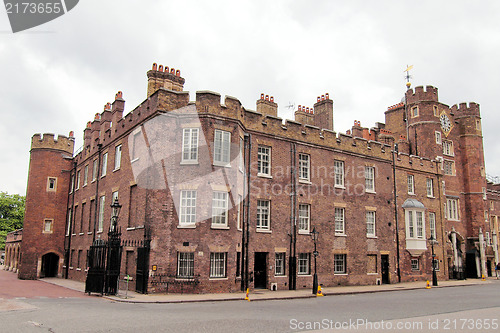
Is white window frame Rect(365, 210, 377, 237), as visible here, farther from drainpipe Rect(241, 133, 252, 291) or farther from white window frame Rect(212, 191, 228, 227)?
white window frame Rect(212, 191, 228, 227)

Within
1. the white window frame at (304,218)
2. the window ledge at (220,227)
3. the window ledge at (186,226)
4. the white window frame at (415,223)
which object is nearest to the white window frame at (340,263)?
the white window frame at (304,218)

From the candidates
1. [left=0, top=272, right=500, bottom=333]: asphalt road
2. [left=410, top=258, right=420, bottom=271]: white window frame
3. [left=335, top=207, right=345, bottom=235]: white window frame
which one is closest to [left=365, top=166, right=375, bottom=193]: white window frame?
[left=335, top=207, right=345, bottom=235]: white window frame

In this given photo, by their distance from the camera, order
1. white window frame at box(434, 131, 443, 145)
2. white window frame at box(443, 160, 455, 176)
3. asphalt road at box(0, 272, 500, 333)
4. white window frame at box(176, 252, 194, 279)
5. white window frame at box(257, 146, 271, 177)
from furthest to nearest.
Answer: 1. white window frame at box(443, 160, 455, 176)
2. white window frame at box(434, 131, 443, 145)
3. white window frame at box(257, 146, 271, 177)
4. white window frame at box(176, 252, 194, 279)
5. asphalt road at box(0, 272, 500, 333)

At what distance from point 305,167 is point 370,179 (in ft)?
21.4

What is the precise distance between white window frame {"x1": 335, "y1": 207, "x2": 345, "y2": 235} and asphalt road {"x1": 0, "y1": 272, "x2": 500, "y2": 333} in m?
11.0

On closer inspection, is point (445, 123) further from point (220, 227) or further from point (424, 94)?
point (220, 227)

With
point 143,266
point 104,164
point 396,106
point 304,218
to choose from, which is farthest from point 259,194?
point 396,106

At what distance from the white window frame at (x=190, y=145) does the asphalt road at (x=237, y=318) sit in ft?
24.4

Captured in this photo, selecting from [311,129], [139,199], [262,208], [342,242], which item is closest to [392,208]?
[342,242]

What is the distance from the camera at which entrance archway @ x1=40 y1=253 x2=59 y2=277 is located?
115 ft

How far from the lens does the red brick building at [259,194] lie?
2039 centimetres

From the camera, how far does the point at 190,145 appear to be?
20.9 m

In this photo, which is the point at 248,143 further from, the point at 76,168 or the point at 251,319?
the point at 76,168

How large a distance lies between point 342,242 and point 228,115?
12136mm
